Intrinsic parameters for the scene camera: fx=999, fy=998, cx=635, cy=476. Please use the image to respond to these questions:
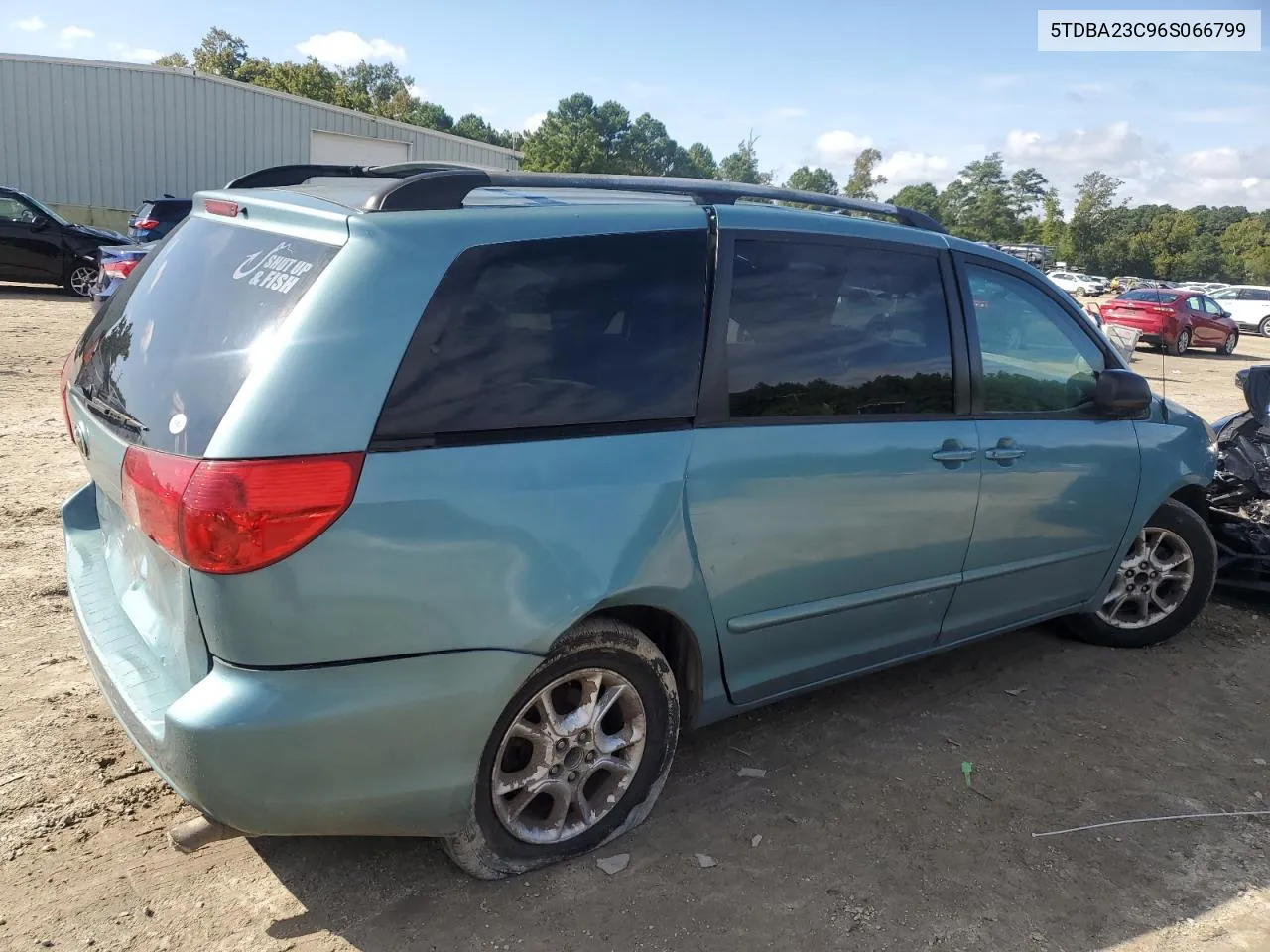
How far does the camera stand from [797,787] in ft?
10.9

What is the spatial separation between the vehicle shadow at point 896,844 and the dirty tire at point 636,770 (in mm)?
71

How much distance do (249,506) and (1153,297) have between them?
85.8 feet

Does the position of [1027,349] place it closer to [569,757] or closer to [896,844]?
[896,844]

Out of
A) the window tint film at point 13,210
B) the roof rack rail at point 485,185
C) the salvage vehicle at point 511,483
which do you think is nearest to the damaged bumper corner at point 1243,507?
the salvage vehicle at point 511,483

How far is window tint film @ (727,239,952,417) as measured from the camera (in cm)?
300

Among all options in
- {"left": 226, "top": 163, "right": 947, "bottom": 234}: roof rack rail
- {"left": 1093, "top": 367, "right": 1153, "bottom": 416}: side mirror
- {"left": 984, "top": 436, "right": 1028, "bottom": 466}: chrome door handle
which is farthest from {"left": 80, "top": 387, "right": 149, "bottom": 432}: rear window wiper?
{"left": 1093, "top": 367, "right": 1153, "bottom": 416}: side mirror

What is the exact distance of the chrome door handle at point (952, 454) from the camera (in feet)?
11.2

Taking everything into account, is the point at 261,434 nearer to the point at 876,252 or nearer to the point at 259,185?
the point at 259,185

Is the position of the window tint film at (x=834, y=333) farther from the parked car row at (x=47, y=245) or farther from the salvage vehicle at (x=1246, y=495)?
the parked car row at (x=47, y=245)

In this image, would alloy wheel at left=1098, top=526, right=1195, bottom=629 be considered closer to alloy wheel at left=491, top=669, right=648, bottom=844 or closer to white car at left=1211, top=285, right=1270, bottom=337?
alloy wheel at left=491, top=669, right=648, bottom=844

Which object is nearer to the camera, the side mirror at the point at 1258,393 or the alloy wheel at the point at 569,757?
the alloy wheel at the point at 569,757

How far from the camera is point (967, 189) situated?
314ft

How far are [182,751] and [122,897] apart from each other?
702 millimetres

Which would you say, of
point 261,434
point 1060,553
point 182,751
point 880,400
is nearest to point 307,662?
point 182,751
